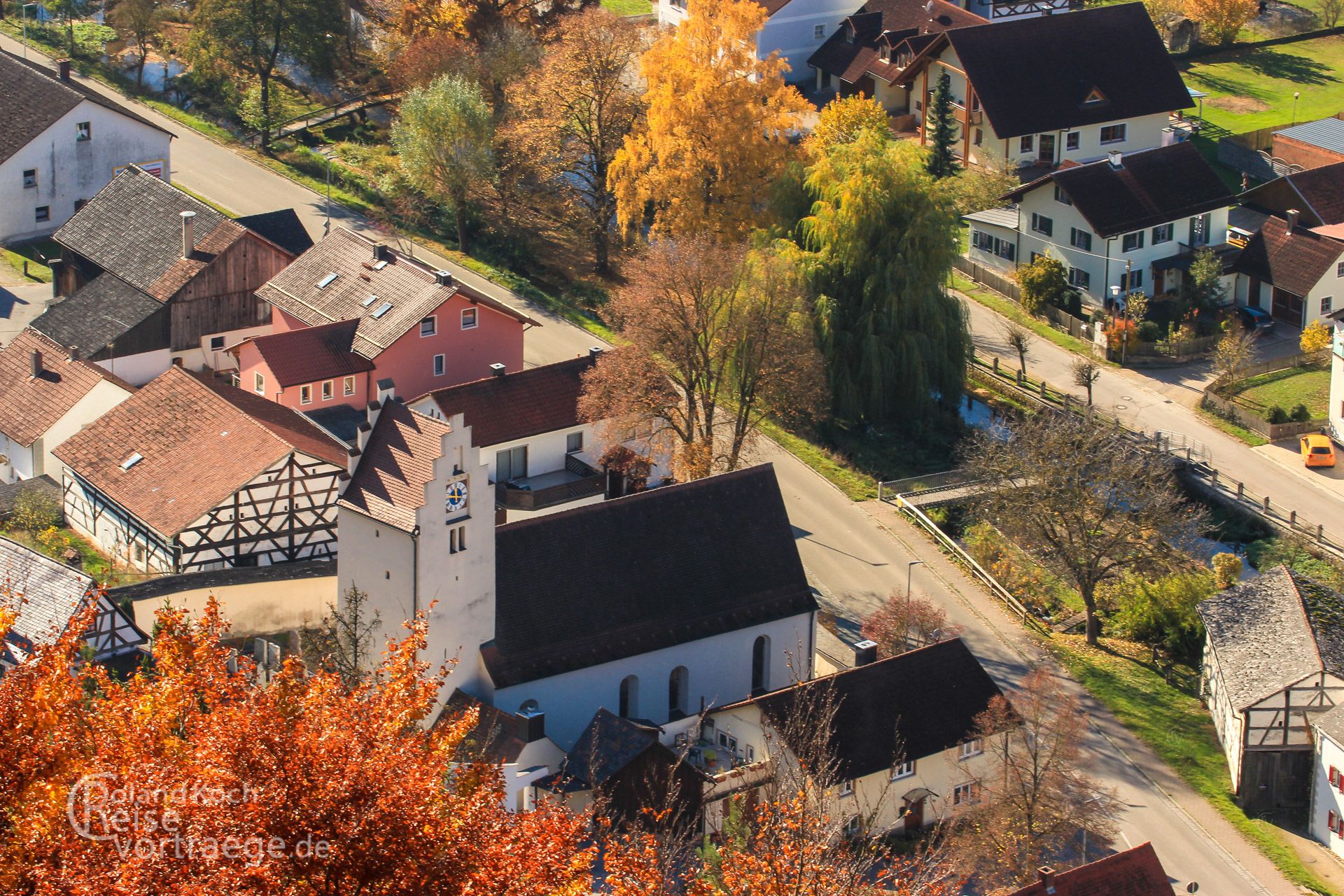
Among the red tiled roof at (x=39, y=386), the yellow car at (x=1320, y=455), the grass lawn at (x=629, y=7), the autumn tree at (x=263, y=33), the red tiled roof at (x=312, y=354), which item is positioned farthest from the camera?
the grass lawn at (x=629, y=7)

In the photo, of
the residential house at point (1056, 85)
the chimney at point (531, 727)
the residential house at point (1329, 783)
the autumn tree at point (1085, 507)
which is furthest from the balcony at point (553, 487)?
the residential house at point (1056, 85)

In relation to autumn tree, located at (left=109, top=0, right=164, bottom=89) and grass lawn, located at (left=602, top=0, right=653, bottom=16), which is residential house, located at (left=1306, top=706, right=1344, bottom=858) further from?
grass lawn, located at (left=602, top=0, right=653, bottom=16)

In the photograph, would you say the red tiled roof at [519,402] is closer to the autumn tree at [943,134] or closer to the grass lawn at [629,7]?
the autumn tree at [943,134]

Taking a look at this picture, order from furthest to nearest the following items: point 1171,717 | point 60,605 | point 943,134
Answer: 1. point 943,134
2. point 1171,717
3. point 60,605

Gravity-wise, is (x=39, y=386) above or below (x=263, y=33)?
below

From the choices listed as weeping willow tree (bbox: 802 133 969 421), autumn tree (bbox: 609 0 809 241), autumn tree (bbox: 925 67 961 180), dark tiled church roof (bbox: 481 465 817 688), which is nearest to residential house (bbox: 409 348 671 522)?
dark tiled church roof (bbox: 481 465 817 688)

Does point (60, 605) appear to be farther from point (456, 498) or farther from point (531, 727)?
point (531, 727)

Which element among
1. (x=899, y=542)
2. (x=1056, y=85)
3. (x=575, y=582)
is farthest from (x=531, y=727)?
(x=1056, y=85)

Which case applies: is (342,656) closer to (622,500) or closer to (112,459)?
(622,500)
